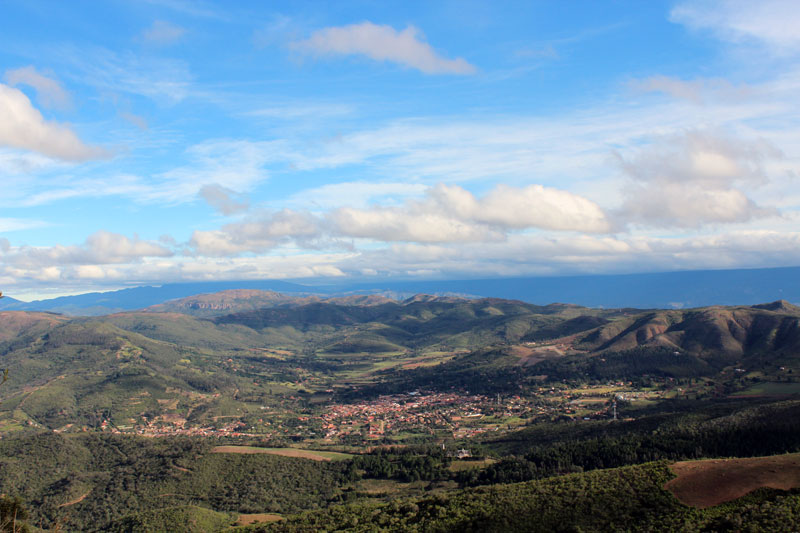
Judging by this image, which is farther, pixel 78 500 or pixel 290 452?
pixel 290 452

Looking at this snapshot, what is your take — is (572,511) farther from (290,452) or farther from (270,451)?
(270,451)


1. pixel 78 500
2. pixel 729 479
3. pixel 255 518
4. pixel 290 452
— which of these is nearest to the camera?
pixel 729 479

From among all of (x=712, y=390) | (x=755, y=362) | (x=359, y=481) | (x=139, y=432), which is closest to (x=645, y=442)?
(x=359, y=481)

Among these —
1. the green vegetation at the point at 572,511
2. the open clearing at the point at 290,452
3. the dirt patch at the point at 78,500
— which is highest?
the green vegetation at the point at 572,511

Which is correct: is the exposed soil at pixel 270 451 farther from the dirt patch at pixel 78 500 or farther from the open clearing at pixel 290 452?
the dirt patch at pixel 78 500

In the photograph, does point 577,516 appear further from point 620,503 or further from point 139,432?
point 139,432

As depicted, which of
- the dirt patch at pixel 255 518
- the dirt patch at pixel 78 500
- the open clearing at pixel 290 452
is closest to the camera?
the dirt patch at pixel 255 518

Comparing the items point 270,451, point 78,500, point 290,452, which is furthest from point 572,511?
point 78,500

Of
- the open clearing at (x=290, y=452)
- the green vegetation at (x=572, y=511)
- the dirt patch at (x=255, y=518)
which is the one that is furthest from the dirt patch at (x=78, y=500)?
the green vegetation at (x=572, y=511)
